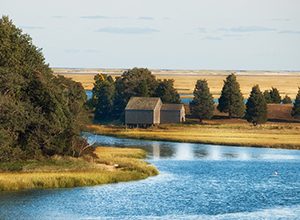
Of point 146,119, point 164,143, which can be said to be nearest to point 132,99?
point 146,119

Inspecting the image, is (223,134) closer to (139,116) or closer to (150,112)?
(150,112)

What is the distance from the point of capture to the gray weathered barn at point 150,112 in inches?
5792

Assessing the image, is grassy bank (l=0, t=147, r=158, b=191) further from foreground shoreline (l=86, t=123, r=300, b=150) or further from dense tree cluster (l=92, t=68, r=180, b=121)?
dense tree cluster (l=92, t=68, r=180, b=121)

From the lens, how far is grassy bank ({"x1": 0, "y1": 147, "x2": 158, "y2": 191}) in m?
67.3

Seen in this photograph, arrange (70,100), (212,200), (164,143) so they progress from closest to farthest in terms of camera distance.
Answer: (212,200), (70,100), (164,143)

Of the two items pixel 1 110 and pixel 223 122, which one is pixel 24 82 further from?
pixel 223 122

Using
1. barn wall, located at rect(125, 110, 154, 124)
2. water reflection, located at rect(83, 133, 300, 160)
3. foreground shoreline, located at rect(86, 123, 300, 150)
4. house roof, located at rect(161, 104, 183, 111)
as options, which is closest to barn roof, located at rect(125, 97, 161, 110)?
barn wall, located at rect(125, 110, 154, 124)

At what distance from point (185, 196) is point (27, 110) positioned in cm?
2144

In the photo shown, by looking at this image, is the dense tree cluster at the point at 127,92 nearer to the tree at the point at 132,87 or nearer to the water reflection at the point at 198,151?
the tree at the point at 132,87

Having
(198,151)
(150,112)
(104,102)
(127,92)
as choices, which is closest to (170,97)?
(127,92)

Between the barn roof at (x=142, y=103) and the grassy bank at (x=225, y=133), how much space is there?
175 inches

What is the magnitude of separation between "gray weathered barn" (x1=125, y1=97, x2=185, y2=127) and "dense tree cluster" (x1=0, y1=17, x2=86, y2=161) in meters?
62.8

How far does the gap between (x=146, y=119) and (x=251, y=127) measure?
20.1 meters

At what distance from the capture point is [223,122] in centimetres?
15288
